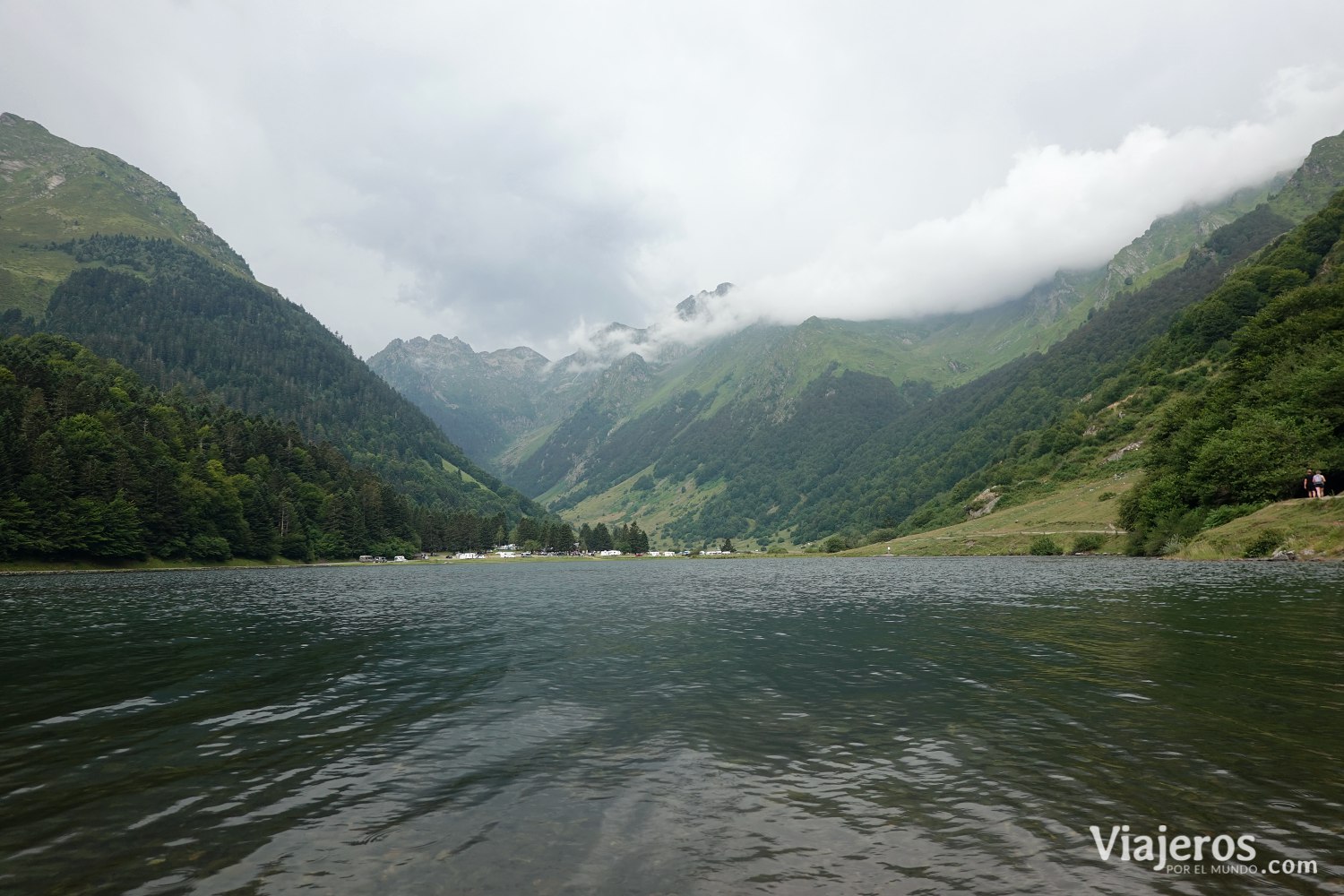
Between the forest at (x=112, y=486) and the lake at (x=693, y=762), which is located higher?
the forest at (x=112, y=486)

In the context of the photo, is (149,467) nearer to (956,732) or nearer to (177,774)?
(177,774)

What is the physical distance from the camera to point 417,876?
12695mm

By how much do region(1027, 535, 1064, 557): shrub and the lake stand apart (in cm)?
11602

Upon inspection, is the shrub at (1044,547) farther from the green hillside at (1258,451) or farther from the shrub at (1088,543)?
the green hillside at (1258,451)

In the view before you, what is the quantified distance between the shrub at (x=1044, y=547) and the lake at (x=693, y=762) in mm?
116022

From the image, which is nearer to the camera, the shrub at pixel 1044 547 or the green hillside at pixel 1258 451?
the green hillside at pixel 1258 451

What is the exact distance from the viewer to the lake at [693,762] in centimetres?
1279

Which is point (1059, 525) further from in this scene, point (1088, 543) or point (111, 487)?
point (111, 487)

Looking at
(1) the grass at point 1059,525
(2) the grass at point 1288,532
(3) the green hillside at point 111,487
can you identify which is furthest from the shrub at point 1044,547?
(3) the green hillside at point 111,487

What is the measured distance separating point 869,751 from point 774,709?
619 centimetres

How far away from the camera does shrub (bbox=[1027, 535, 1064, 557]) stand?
152 metres

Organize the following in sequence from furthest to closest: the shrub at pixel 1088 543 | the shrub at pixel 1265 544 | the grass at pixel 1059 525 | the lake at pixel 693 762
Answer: the grass at pixel 1059 525 < the shrub at pixel 1088 543 < the shrub at pixel 1265 544 < the lake at pixel 693 762

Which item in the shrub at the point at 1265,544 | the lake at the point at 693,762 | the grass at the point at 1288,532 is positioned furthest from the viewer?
the shrub at the point at 1265,544

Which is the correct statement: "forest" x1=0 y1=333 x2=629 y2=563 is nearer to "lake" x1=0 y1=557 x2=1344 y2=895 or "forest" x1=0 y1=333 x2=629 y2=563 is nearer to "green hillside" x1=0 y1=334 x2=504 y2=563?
"green hillside" x1=0 y1=334 x2=504 y2=563
